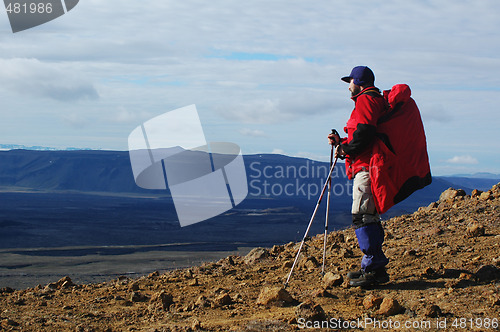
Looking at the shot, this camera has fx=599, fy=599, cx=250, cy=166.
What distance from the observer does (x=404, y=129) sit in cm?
520

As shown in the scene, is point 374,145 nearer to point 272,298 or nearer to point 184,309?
point 272,298

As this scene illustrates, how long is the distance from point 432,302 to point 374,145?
4.57ft

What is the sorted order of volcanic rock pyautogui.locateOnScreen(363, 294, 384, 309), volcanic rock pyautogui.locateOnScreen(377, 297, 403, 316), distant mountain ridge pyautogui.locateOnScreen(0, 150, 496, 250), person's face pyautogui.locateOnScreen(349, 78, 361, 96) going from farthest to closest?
1. distant mountain ridge pyautogui.locateOnScreen(0, 150, 496, 250)
2. person's face pyautogui.locateOnScreen(349, 78, 361, 96)
3. volcanic rock pyautogui.locateOnScreen(363, 294, 384, 309)
4. volcanic rock pyautogui.locateOnScreen(377, 297, 403, 316)

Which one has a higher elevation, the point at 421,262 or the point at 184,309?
the point at 184,309

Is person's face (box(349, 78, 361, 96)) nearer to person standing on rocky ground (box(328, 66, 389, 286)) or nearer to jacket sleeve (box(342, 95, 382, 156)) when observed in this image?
person standing on rocky ground (box(328, 66, 389, 286))

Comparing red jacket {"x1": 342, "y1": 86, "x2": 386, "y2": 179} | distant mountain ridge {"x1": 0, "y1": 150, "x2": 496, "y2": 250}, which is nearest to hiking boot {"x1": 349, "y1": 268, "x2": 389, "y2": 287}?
red jacket {"x1": 342, "y1": 86, "x2": 386, "y2": 179}

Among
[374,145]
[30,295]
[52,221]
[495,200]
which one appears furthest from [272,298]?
[52,221]

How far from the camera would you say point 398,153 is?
5.18 metres

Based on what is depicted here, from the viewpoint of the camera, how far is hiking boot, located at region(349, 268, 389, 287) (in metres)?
5.34

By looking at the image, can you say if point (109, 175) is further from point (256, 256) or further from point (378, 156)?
point (378, 156)

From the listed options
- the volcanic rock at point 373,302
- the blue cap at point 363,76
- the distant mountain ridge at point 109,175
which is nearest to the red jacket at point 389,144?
the blue cap at point 363,76

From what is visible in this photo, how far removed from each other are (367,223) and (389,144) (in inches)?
28.4

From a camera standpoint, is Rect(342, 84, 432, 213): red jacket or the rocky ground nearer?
the rocky ground

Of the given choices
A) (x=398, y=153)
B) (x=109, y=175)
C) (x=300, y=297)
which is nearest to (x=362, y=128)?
(x=398, y=153)
